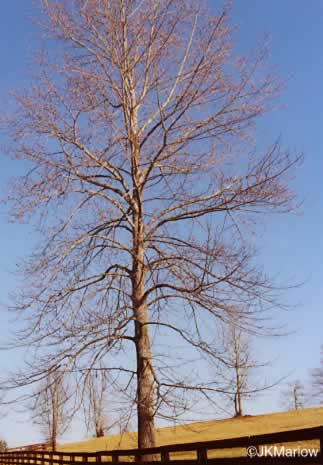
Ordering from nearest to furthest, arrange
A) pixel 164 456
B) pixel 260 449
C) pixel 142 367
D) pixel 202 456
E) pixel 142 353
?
1. pixel 260 449
2. pixel 202 456
3. pixel 164 456
4. pixel 142 367
5. pixel 142 353

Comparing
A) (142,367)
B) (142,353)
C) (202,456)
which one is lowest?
(202,456)

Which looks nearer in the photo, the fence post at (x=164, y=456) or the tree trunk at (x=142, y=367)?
the fence post at (x=164, y=456)

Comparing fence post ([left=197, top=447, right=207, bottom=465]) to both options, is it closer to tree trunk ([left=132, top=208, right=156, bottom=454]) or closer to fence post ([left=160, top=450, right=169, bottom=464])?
fence post ([left=160, top=450, right=169, bottom=464])

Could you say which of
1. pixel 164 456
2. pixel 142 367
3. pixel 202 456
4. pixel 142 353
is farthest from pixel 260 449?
pixel 142 353

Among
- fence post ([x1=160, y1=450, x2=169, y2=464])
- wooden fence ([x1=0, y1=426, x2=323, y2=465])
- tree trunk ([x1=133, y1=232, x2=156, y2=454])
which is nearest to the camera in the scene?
wooden fence ([x1=0, y1=426, x2=323, y2=465])

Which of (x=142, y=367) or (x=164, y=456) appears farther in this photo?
(x=142, y=367)

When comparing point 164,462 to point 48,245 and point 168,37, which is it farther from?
point 168,37

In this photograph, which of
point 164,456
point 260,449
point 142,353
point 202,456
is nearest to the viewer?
point 260,449

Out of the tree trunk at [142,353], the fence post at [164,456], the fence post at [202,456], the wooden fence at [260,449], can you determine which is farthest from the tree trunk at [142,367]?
the fence post at [202,456]

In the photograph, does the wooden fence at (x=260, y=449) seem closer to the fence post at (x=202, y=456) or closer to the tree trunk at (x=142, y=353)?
the fence post at (x=202, y=456)

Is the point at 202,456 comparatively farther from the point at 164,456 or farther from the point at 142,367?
the point at 142,367

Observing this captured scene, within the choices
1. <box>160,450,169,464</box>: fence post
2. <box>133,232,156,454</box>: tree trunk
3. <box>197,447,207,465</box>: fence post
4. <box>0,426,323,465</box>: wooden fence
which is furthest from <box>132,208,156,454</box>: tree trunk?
<box>197,447,207,465</box>: fence post

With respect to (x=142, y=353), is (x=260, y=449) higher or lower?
lower

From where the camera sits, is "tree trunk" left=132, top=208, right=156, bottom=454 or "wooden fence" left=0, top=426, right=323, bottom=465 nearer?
"wooden fence" left=0, top=426, right=323, bottom=465
